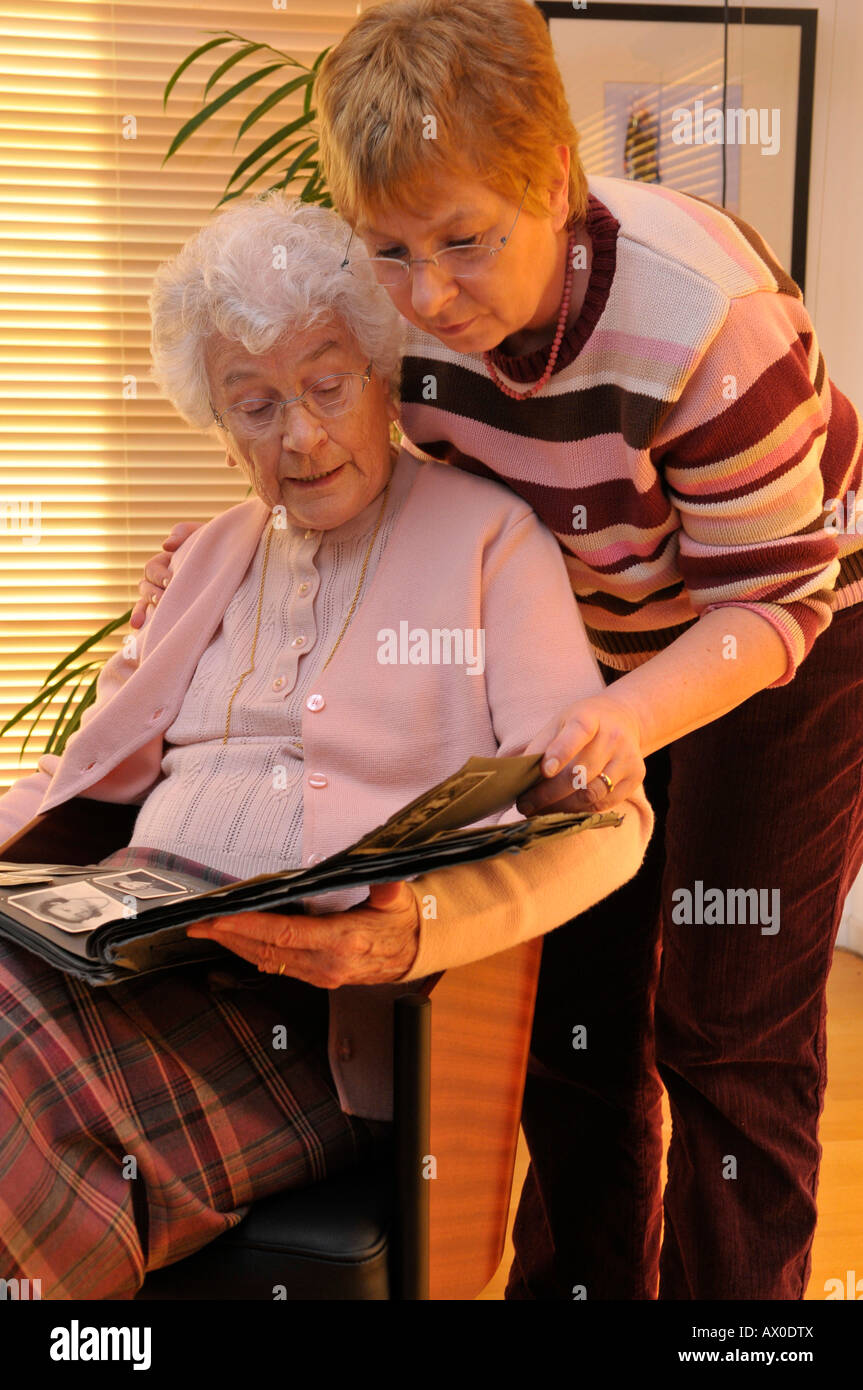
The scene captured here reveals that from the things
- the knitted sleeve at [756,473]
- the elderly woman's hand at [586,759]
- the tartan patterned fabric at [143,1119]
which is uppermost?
the knitted sleeve at [756,473]

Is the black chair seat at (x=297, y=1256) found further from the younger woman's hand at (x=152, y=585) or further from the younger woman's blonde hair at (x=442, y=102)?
the younger woman's blonde hair at (x=442, y=102)

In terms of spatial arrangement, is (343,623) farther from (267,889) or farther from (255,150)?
(255,150)

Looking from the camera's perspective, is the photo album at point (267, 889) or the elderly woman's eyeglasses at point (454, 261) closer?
the photo album at point (267, 889)

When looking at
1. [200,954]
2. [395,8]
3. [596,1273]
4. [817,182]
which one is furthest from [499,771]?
[817,182]

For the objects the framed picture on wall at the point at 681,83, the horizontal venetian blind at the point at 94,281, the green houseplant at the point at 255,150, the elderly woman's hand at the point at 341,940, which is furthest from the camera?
the horizontal venetian blind at the point at 94,281

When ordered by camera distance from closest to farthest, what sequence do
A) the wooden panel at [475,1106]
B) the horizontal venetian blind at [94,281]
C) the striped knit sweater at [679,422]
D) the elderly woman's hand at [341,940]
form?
the elderly woman's hand at [341,940]
the wooden panel at [475,1106]
the striped knit sweater at [679,422]
the horizontal venetian blind at [94,281]

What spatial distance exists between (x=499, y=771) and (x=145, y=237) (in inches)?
105

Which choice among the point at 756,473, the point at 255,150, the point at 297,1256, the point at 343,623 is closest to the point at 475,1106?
the point at 297,1256

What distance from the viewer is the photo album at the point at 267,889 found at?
84 centimetres

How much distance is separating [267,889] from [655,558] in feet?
2.14

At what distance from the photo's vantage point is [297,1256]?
104cm

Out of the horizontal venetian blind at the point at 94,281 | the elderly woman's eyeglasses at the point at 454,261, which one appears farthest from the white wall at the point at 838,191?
the elderly woman's eyeglasses at the point at 454,261

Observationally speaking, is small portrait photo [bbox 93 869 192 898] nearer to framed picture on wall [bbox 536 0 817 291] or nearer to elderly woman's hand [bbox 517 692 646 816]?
elderly woman's hand [bbox 517 692 646 816]

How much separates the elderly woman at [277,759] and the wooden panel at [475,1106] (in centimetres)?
5
